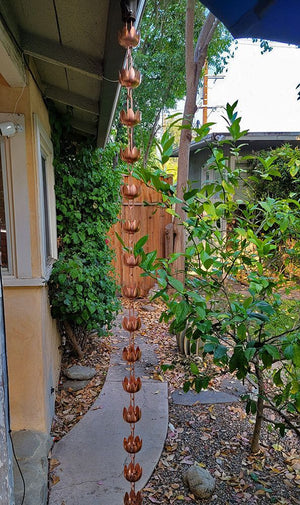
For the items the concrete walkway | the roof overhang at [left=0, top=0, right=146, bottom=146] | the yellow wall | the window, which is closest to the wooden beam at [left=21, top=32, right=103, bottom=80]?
the roof overhang at [left=0, top=0, right=146, bottom=146]

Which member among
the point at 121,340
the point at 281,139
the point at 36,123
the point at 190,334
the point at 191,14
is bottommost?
the point at 121,340

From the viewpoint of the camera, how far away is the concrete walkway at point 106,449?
1985mm

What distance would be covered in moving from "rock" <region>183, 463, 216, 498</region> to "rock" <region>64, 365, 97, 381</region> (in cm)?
158

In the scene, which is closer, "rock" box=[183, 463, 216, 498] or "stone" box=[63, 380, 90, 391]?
"rock" box=[183, 463, 216, 498]

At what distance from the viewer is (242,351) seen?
4.96ft

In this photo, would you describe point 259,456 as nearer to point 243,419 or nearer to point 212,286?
point 243,419

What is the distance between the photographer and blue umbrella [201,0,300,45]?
0.88 m

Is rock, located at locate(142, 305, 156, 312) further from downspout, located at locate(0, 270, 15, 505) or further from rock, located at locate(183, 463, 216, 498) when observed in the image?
downspout, located at locate(0, 270, 15, 505)

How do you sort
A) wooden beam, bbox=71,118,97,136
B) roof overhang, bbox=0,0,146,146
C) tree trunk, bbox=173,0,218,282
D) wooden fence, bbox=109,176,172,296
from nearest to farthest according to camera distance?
roof overhang, bbox=0,0,146,146 → wooden beam, bbox=71,118,97,136 → tree trunk, bbox=173,0,218,282 → wooden fence, bbox=109,176,172,296

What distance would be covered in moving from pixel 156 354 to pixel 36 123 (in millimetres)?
3012

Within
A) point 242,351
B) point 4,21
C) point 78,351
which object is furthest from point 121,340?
point 4,21

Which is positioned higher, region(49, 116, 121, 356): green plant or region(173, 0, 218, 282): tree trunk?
region(173, 0, 218, 282): tree trunk

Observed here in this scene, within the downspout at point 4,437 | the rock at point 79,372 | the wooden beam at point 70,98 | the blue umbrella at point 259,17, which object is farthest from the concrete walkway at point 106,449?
the wooden beam at point 70,98

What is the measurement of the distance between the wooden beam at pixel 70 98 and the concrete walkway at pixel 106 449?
2575 mm
